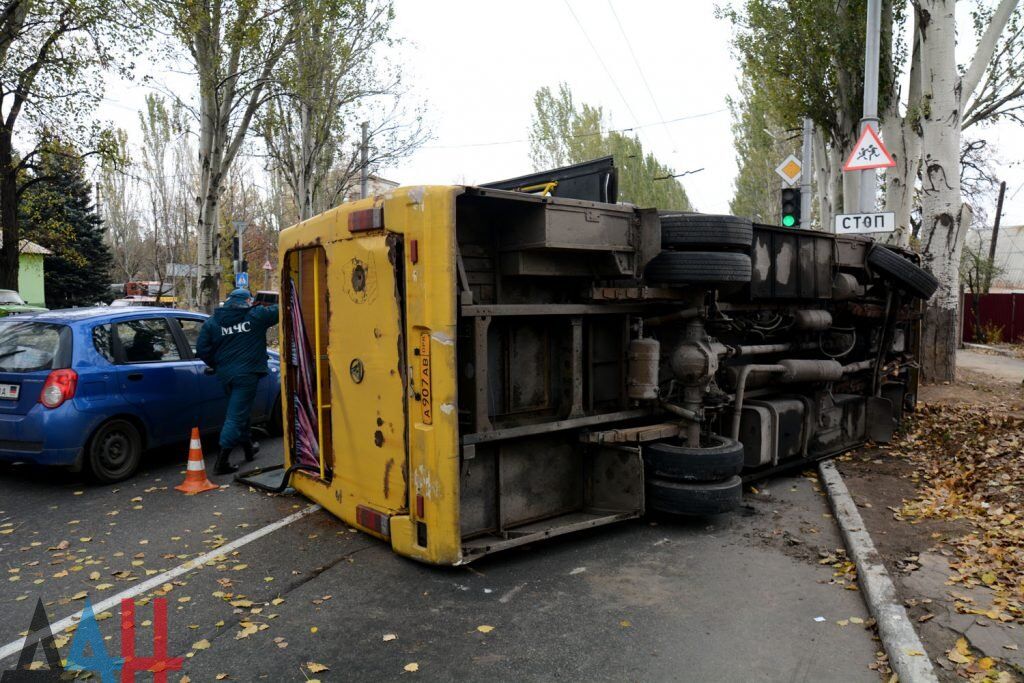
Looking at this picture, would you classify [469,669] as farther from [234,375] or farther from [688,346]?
[234,375]

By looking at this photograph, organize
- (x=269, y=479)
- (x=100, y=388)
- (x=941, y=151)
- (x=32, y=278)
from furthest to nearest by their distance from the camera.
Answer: (x=32, y=278) → (x=941, y=151) → (x=269, y=479) → (x=100, y=388)

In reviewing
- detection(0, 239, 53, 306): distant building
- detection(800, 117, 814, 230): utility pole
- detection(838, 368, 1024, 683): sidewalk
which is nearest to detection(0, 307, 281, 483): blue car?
detection(838, 368, 1024, 683): sidewalk

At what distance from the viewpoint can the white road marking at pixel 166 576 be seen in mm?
3741

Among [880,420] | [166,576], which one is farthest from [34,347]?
[880,420]

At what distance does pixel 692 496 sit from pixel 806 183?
30.8 ft

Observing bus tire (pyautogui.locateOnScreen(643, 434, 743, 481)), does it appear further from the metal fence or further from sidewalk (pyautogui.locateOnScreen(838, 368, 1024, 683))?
the metal fence

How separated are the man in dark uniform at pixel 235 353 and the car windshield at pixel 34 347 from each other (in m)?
1.14

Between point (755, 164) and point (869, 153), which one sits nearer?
point (869, 153)

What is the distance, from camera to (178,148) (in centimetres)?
3616

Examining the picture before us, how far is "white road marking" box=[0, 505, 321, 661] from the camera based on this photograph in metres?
3.74

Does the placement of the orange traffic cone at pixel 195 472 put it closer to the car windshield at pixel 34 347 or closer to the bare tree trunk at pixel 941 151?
the car windshield at pixel 34 347

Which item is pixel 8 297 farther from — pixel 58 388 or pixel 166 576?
pixel 166 576

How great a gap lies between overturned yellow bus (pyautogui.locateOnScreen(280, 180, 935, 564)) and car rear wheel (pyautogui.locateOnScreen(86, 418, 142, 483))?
1.72m

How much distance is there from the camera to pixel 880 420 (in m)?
8.43
